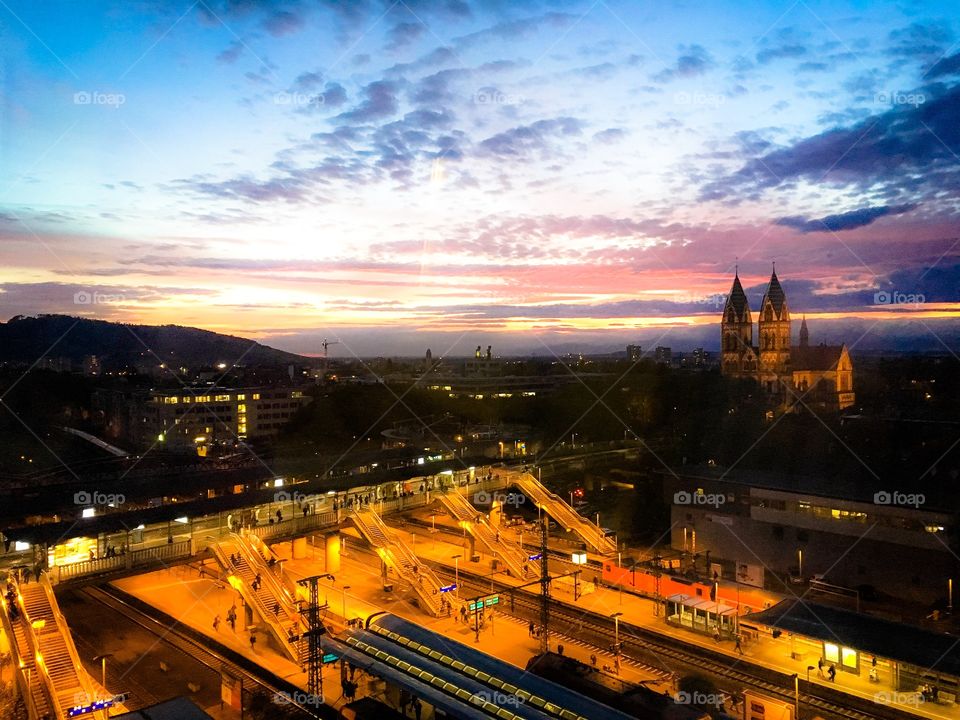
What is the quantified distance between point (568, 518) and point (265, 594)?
8771 millimetres

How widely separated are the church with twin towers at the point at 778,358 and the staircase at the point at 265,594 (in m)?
41.8

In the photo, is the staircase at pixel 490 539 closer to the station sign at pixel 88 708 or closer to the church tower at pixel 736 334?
the station sign at pixel 88 708

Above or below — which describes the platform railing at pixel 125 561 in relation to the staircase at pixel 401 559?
above

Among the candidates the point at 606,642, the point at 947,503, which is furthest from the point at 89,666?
the point at 947,503

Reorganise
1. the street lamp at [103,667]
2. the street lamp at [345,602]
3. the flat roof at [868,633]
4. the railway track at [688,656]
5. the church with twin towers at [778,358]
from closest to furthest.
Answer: the railway track at [688,656] < the flat roof at [868,633] < the street lamp at [103,667] < the street lamp at [345,602] < the church with twin towers at [778,358]

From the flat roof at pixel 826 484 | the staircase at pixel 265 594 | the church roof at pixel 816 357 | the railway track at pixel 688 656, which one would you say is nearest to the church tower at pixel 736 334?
the church roof at pixel 816 357

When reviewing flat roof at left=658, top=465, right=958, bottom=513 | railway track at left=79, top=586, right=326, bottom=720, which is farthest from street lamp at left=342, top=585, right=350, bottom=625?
flat roof at left=658, top=465, right=958, bottom=513

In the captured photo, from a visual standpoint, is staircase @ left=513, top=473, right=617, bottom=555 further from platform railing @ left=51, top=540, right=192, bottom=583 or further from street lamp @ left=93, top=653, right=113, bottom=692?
street lamp @ left=93, top=653, right=113, bottom=692

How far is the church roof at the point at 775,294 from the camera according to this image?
55319 millimetres

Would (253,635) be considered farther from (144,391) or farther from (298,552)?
(144,391)

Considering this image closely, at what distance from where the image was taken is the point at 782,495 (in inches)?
613

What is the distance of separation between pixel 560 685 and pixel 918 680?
537 cm

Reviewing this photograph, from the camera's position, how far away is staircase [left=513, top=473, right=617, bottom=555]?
57.1 ft

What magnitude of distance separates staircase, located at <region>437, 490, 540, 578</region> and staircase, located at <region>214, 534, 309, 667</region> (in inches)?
208
